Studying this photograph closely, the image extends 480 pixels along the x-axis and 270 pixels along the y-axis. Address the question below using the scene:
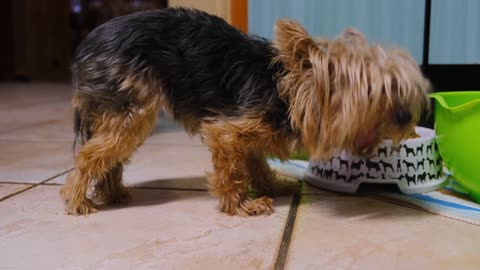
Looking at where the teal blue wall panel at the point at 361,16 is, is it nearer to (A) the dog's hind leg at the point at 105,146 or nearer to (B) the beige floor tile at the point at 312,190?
(B) the beige floor tile at the point at 312,190

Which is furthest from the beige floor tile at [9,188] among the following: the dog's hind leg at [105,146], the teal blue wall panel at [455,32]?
the teal blue wall panel at [455,32]

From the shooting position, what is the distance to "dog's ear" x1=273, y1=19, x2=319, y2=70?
133cm

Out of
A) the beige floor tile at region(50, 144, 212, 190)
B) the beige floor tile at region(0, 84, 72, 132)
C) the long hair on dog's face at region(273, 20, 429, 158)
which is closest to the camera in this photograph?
the long hair on dog's face at region(273, 20, 429, 158)

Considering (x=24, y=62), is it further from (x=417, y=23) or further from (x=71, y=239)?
(x=71, y=239)

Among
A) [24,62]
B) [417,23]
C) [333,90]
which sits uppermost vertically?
[417,23]

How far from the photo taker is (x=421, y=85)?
1326 mm

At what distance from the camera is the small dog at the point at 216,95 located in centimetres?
135

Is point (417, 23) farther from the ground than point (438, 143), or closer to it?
farther from the ground

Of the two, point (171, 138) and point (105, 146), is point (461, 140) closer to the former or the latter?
point (105, 146)

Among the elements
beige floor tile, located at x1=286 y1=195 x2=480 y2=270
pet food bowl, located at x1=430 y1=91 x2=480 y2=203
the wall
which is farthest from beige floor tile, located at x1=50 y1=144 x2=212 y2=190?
pet food bowl, located at x1=430 y1=91 x2=480 y2=203

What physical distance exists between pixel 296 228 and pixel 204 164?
845 millimetres

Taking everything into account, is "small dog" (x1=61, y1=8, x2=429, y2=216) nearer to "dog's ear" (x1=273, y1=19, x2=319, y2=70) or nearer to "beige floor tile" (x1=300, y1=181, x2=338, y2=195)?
"dog's ear" (x1=273, y1=19, x2=319, y2=70)

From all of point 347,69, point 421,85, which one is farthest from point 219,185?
point 421,85

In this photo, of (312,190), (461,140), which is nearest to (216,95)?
(312,190)
